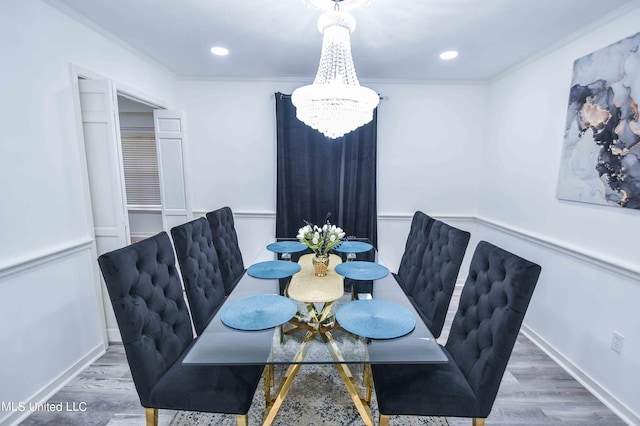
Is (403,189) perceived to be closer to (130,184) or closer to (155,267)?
(155,267)

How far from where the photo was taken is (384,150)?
10.9 ft

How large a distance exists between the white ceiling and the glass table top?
1823 millimetres

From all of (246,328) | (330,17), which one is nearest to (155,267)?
(246,328)

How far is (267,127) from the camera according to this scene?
326 cm

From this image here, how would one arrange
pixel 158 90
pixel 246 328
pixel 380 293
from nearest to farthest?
pixel 246 328, pixel 380 293, pixel 158 90

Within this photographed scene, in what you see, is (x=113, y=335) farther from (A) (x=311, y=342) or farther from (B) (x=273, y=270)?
(A) (x=311, y=342)

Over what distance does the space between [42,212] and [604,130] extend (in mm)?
3521

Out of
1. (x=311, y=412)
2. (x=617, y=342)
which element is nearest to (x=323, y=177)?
(x=311, y=412)

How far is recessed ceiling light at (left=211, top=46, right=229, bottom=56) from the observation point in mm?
2381

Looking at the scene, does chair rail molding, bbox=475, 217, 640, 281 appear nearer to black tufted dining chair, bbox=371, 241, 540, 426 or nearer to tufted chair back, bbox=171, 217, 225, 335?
black tufted dining chair, bbox=371, 241, 540, 426

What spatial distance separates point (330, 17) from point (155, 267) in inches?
62.2

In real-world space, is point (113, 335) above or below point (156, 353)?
below

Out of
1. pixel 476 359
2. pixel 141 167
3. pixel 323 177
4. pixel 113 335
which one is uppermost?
pixel 141 167

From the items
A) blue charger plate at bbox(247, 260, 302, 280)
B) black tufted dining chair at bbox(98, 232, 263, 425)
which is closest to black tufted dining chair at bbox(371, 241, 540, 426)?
black tufted dining chair at bbox(98, 232, 263, 425)
